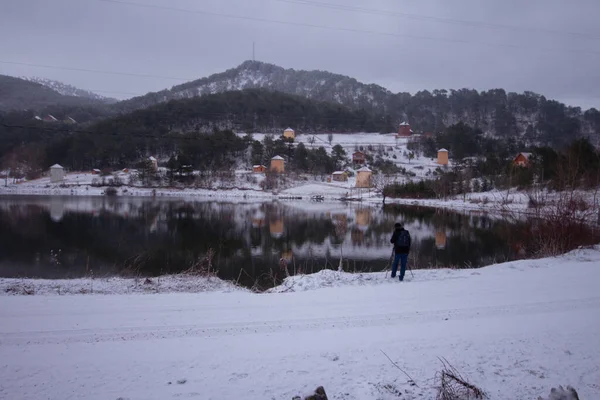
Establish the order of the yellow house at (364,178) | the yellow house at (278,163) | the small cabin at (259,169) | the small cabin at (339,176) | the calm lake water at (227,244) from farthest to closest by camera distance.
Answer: the small cabin at (259,169), the yellow house at (278,163), the small cabin at (339,176), the yellow house at (364,178), the calm lake water at (227,244)

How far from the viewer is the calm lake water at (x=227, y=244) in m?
11.6

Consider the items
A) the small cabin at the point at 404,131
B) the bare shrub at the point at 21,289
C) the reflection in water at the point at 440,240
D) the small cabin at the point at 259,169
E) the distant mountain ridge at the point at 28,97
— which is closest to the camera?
the bare shrub at the point at 21,289

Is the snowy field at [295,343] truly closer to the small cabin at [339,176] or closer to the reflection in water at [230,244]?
the reflection in water at [230,244]

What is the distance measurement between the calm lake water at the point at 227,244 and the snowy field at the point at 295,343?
4185 mm

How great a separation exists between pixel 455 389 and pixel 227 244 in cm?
1320

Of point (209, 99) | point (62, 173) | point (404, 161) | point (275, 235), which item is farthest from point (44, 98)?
point (275, 235)

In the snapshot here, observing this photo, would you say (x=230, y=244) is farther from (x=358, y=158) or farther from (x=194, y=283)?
(x=358, y=158)

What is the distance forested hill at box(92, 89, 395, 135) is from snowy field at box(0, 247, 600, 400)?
231ft

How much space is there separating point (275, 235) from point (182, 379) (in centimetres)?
1535

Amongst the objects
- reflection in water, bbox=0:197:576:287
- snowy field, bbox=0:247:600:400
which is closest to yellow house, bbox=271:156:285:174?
reflection in water, bbox=0:197:576:287

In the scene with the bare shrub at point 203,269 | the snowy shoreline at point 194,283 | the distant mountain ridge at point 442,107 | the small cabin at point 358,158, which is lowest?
the bare shrub at point 203,269

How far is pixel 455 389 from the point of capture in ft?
11.7

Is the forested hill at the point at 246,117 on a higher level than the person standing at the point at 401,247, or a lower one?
higher

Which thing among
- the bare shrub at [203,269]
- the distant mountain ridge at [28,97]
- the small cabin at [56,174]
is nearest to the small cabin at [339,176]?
the small cabin at [56,174]
